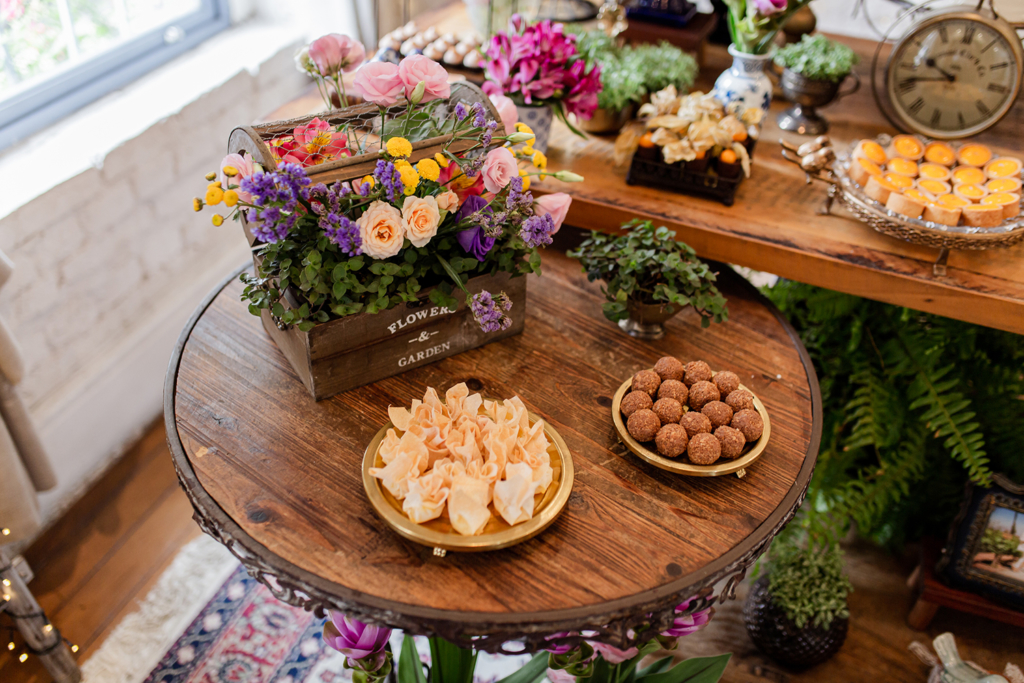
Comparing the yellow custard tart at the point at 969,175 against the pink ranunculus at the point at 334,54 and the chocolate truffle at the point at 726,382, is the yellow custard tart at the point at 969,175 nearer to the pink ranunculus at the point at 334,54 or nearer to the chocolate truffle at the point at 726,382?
the chocolate truffle at the point at 726,382

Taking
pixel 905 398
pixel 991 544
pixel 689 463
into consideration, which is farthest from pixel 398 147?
pixel 991 544

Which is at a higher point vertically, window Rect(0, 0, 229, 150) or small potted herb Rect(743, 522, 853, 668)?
window Rect(0, 0, 229, 150)

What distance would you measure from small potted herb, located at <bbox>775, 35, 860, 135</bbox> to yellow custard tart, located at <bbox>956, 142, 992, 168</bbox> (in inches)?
13.1

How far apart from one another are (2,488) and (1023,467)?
2.30 meters

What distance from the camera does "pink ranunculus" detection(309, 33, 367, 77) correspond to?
1219mm

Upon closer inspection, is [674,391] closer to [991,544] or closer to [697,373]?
[697,373]

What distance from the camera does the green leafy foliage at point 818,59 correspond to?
1746 mm

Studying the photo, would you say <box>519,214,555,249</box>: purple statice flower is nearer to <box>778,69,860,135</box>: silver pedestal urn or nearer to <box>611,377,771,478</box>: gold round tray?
<box>611,377,771,478</box>: gold round tray

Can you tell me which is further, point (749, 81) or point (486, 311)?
point (749, 81)

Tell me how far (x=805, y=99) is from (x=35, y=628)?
7.09 ft

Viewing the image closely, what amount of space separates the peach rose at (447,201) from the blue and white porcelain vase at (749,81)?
988 mm

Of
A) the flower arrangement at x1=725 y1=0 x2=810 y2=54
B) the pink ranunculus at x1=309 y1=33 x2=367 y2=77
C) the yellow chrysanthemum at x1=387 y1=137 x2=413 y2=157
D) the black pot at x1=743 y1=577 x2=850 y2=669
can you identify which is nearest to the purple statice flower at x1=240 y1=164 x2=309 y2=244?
the yellow chrysanthemum at x1=387 y1=137 x2=413 y2=157

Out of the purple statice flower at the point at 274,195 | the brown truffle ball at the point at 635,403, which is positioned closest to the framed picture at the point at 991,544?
the brown truffle ball at the point at 635,403

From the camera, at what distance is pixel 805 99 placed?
1.81 m
